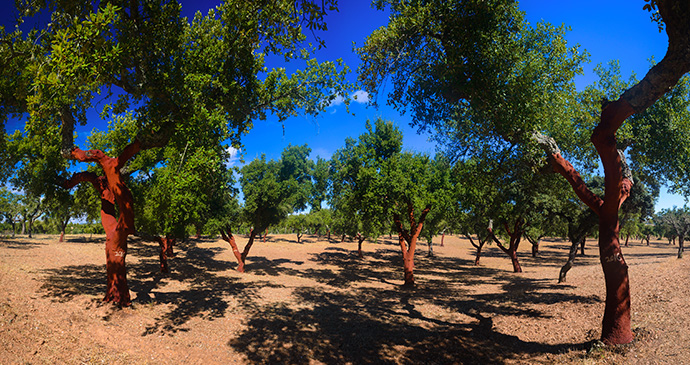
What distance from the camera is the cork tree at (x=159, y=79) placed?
775 centimetres

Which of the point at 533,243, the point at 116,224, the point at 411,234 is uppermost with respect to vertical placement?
the point at 116,224

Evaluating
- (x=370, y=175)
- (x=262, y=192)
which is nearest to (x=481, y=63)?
(x=370, y=175)

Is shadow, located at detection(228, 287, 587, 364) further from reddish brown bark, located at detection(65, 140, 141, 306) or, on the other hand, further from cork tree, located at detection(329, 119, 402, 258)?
cork tree, located at detection(329, 119, 402, 258)

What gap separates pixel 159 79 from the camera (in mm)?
9570

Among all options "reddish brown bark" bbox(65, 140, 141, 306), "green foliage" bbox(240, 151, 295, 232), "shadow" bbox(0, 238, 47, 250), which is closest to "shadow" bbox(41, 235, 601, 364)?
"reddish brown bark" bbox(65, 140, 141, 306)

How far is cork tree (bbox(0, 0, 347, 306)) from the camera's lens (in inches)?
305

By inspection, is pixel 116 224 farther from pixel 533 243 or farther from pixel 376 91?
pixel 533 243

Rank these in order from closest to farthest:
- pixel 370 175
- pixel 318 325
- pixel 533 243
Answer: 1. pixel 318 325
2. pixel 370 175
3. pixel 533 243

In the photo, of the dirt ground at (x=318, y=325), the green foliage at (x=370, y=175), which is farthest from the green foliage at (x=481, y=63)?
the green foliage at (x=370, y=175)

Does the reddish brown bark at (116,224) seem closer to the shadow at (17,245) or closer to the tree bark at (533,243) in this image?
the shadow at (17,245)

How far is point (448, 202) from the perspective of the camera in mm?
19703

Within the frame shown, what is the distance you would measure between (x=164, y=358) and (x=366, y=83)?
1015cm

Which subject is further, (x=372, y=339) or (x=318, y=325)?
(x=318, y=325)

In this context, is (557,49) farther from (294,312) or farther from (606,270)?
(294,312)
